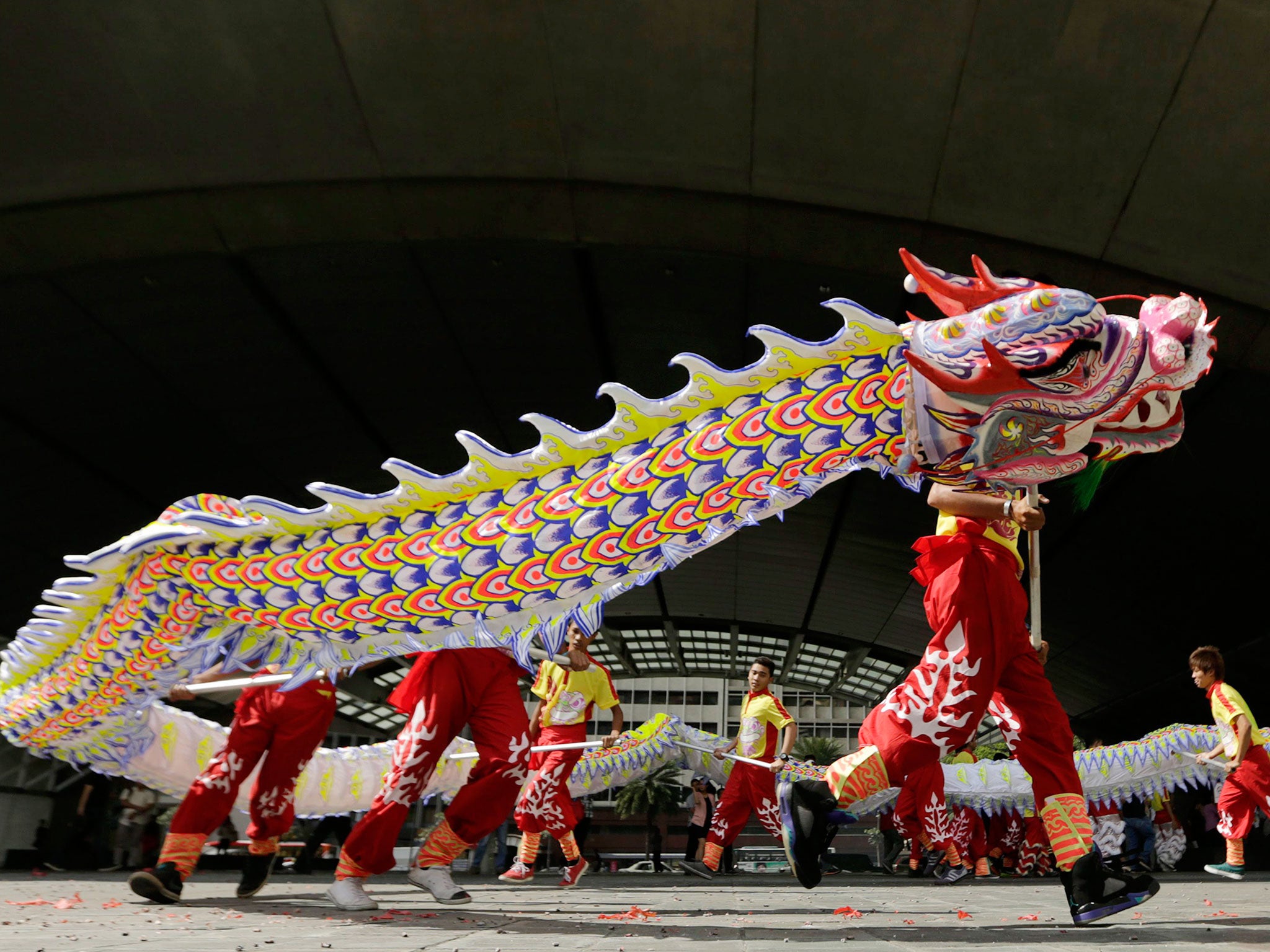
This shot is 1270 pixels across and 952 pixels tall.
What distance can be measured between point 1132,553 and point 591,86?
36.0ft

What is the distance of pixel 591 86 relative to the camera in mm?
9164

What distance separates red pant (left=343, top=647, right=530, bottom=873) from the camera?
473 centimetres

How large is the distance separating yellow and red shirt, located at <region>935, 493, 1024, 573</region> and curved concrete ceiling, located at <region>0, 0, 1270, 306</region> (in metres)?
5.83

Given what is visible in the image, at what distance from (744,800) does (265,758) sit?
15.4ft

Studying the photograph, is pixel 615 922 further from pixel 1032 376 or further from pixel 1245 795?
pixel 1245 795

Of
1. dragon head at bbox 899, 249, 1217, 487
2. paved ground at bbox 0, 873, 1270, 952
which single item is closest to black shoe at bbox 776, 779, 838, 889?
paved ground at bbox 0, 873, 1270, 952

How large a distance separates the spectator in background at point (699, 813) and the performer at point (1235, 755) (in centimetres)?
627

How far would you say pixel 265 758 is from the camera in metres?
5.43

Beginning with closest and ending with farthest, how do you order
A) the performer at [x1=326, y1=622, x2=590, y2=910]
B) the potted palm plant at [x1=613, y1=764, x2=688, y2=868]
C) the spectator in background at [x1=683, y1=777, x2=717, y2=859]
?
1. the performer at [x1=326, y1=622, x2=590, y2=910]
2. the spectator in background at [x1=683, y1=777, x2=717, y2=859]
3. the potted palm plant at [x1=613, y1=764, x2=688, y2=868]

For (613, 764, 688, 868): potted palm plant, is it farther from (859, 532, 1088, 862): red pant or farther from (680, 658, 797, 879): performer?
(859, 532, 1088, 862): red pant

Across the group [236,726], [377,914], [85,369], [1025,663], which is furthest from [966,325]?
[85,369]

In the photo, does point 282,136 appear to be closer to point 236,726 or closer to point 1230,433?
point 236,726

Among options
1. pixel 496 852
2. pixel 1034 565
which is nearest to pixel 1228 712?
pixel 1034 565

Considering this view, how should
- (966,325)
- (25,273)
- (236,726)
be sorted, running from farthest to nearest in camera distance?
1. (25,273)
2. (236,726)
3. (966,325)
